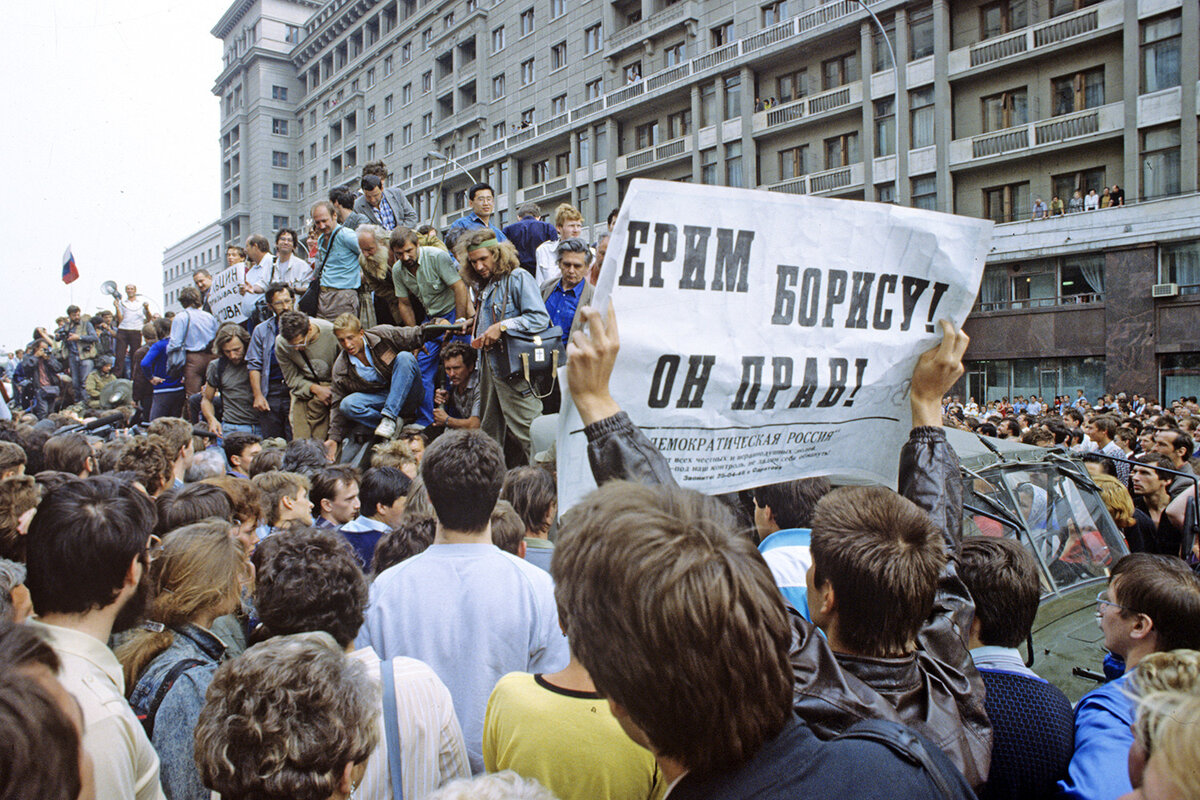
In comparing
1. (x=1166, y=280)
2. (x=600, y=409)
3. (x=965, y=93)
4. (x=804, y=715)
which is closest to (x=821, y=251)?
(x=600, y=409)

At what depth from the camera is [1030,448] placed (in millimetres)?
5906

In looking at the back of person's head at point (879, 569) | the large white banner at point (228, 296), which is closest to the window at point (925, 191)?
the large white banner at point (228, 296)

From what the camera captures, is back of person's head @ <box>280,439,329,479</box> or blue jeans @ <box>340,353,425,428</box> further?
blue jeans @ <box>340,353,425,428</box>

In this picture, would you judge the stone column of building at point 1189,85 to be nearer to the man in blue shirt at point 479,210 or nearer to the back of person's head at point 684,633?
the man in blue shirt at point 479,210

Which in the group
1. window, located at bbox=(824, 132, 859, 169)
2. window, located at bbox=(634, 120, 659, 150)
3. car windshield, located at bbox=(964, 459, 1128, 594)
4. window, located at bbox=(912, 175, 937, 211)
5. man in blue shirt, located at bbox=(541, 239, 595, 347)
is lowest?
car windshield, located at bbox=(964, 459, 1128, 594)

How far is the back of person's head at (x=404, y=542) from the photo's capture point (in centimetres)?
333

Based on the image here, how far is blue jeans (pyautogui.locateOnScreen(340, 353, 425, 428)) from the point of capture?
7.15 meters

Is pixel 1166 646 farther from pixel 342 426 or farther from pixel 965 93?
pixel 965 93

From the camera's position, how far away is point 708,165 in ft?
124

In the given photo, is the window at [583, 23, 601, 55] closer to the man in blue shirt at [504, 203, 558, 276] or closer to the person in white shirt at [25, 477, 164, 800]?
the man in blue shirt at [504, 203, 558, 276]

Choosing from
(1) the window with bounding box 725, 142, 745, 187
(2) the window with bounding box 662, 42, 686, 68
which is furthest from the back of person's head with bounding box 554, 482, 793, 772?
(2) the window with bounding box 662, 42, 686, 68

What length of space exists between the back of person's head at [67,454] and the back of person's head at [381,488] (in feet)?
8.64

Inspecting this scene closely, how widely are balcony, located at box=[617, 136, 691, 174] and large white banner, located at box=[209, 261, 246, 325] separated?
30.3 metres

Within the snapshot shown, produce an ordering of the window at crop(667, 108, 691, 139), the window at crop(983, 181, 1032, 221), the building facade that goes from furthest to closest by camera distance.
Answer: the building facade
the window at crop(667, 108, 691, 139)
the window at crop(983, 181, 1032, 221)
